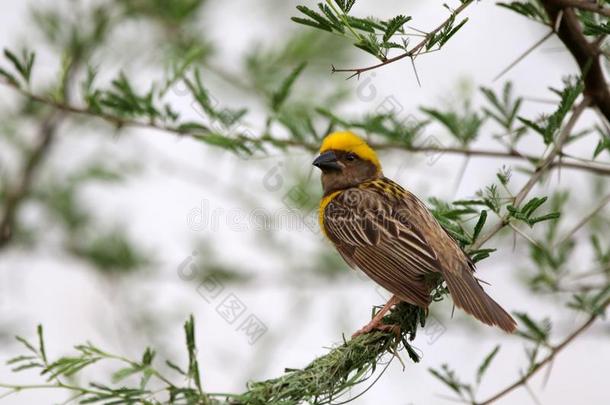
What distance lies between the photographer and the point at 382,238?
190 inches

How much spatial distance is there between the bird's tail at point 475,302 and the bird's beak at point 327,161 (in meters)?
1.37

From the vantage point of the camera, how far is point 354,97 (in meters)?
6.07

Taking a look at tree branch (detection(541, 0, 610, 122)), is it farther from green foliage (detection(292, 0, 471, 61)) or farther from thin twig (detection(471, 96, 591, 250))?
A: green foliage (detection(292, 0, 471, 61))

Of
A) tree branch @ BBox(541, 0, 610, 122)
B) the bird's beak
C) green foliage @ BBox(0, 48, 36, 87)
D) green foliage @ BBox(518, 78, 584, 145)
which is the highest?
green foliage @ BBox(0, 48, 36, 87)

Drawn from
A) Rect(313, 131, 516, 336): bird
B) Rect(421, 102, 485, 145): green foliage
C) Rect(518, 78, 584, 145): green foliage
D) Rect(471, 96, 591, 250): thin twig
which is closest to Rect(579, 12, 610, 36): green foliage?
Rect(518, 78, 584, 145): green foliage

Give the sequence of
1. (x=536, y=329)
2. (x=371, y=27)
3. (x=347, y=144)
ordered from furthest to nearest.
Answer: (x=347, y=144) < (x=536, y=329) < (x=371, y=27)

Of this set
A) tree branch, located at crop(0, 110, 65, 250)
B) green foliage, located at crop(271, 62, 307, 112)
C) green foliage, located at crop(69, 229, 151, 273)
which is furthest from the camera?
green foliage, located at crop(69, 229, 151, 273)

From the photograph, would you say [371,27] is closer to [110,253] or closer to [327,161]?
[327,161]

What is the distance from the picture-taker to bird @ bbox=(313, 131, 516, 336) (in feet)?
13.2

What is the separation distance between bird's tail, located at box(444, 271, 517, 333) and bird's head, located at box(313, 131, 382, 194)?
1.43 m

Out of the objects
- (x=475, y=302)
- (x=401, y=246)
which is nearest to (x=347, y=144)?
(x=401, y=246)

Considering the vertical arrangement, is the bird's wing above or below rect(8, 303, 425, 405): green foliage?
above

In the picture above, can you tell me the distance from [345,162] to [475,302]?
1.74 m

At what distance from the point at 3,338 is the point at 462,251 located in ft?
12.0
